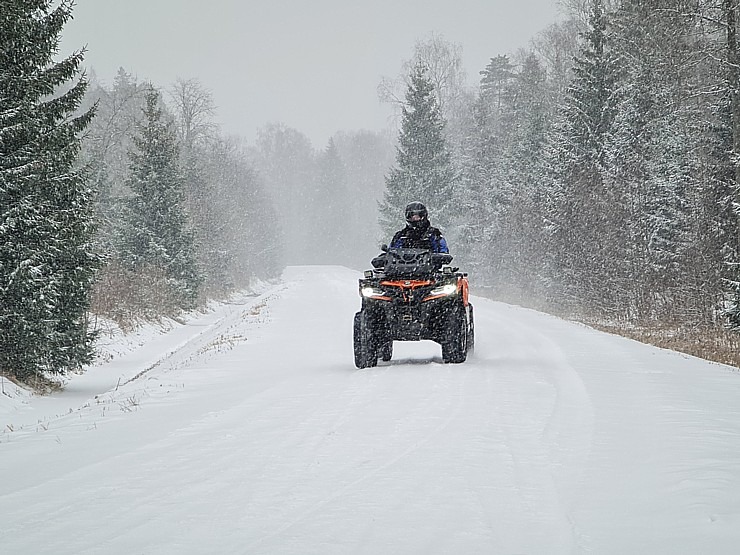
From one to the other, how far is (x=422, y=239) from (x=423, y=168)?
3514 centimetres

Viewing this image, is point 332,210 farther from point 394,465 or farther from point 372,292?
point 394,465

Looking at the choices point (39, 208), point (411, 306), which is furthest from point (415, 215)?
point (39, 208)

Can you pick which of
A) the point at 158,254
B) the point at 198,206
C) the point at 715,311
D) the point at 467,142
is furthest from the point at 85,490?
the point at 467,142

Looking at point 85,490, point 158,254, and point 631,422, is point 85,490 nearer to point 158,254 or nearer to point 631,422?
point 631,422

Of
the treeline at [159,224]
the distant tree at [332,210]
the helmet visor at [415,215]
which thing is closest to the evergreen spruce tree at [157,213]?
the treeline at [159,224]

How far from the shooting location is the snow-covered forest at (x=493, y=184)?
42.9ft

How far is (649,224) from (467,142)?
1184 inches

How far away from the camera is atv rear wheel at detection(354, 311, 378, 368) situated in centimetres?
1085

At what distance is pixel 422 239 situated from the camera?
12.1 meters

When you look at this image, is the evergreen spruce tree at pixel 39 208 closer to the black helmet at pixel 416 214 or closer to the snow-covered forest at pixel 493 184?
the snow-covered forest at pixel 493 184

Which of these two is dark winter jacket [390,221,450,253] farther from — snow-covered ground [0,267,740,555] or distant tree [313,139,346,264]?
distant tree [313,139,346,264]

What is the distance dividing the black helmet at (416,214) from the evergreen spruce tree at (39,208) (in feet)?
19.2

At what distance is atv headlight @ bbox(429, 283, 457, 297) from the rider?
1282 millimetres

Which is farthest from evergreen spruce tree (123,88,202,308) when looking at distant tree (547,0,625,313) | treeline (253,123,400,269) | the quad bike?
treeline (253,123,400,269)
